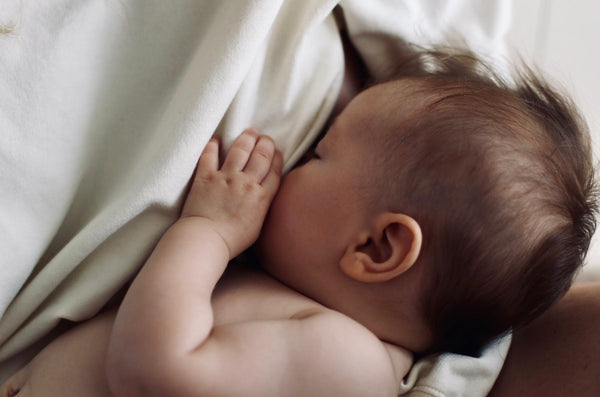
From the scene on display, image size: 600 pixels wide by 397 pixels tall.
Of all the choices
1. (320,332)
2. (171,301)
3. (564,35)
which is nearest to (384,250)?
(320,332)

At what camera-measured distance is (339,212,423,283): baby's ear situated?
72 centimetres

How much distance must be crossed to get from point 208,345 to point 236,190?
19 cm

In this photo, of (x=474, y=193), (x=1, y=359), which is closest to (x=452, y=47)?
(x=474, y=193)

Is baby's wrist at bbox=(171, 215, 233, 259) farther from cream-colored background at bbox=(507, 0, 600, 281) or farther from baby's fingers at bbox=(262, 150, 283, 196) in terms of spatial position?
cream-colored background at bbox=(507, 0, 600, 281)

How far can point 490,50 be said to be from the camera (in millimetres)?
1005

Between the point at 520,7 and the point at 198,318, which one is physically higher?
the point at 520,7

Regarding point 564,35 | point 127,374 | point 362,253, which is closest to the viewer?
point 127,374

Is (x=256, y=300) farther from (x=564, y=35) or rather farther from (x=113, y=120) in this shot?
(x=564, y=35)

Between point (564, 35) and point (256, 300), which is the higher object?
point (564, 35)

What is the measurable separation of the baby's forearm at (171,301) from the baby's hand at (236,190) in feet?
0.11

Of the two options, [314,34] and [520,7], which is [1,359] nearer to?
[314,34]

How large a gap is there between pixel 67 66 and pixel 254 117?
22 centimetres

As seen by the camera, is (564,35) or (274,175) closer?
(274,175)

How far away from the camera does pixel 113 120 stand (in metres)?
0.80
